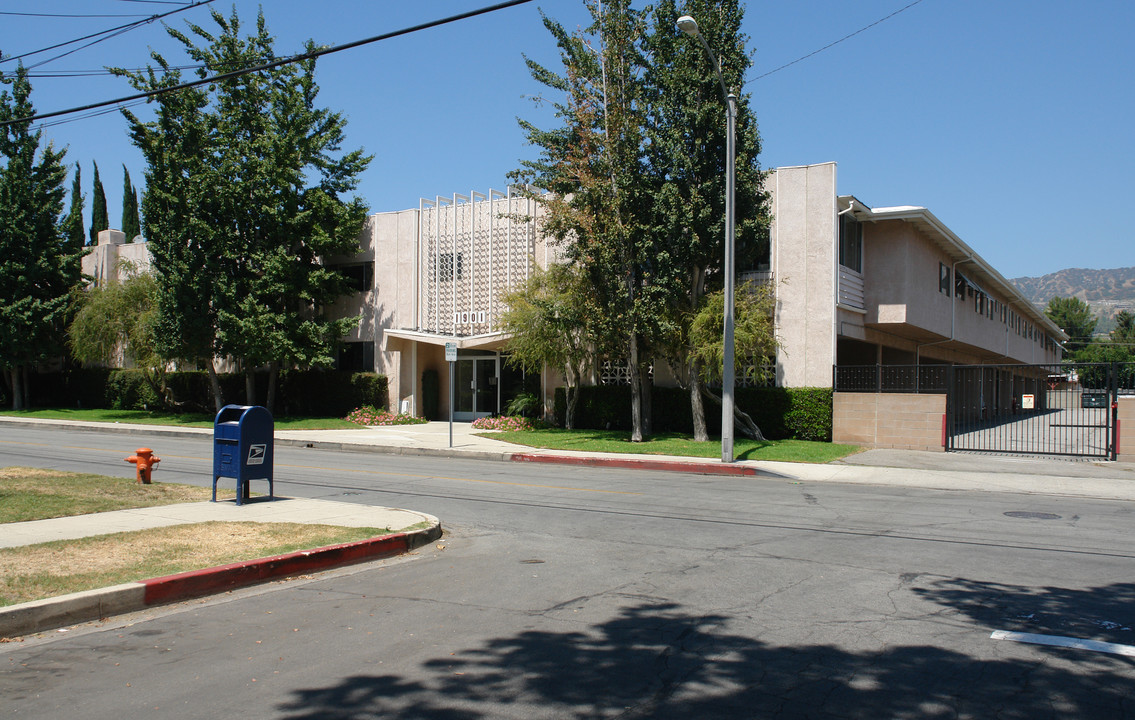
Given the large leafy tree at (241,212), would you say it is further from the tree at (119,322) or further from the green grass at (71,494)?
the green grass at (71,494)

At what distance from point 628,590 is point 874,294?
19729 mm

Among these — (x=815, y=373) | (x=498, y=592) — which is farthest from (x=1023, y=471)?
(x=498, y=592)

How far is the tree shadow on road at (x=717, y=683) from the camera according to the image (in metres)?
4.30

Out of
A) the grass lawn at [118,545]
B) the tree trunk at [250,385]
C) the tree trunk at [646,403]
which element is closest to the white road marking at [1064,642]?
the grass lawn at [118,545]

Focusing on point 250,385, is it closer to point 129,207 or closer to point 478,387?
point 478,387

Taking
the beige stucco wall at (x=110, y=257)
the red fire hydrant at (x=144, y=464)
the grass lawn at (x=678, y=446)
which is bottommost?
the grass lawn at (x=678, y=446)

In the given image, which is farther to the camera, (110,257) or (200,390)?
(110,257)

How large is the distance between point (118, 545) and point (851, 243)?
2109 centimetres

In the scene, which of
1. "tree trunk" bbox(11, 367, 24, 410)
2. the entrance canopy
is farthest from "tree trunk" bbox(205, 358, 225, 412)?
"tree trunk" bbox(11, 367, 24, 410)

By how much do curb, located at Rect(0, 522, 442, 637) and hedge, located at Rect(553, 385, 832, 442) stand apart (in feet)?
49.3

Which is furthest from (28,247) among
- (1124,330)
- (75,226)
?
(1124,330)

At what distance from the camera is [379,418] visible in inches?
1112

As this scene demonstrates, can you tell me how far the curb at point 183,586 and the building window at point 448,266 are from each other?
68.6 feet

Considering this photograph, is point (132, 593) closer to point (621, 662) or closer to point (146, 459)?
point (621, 662)
